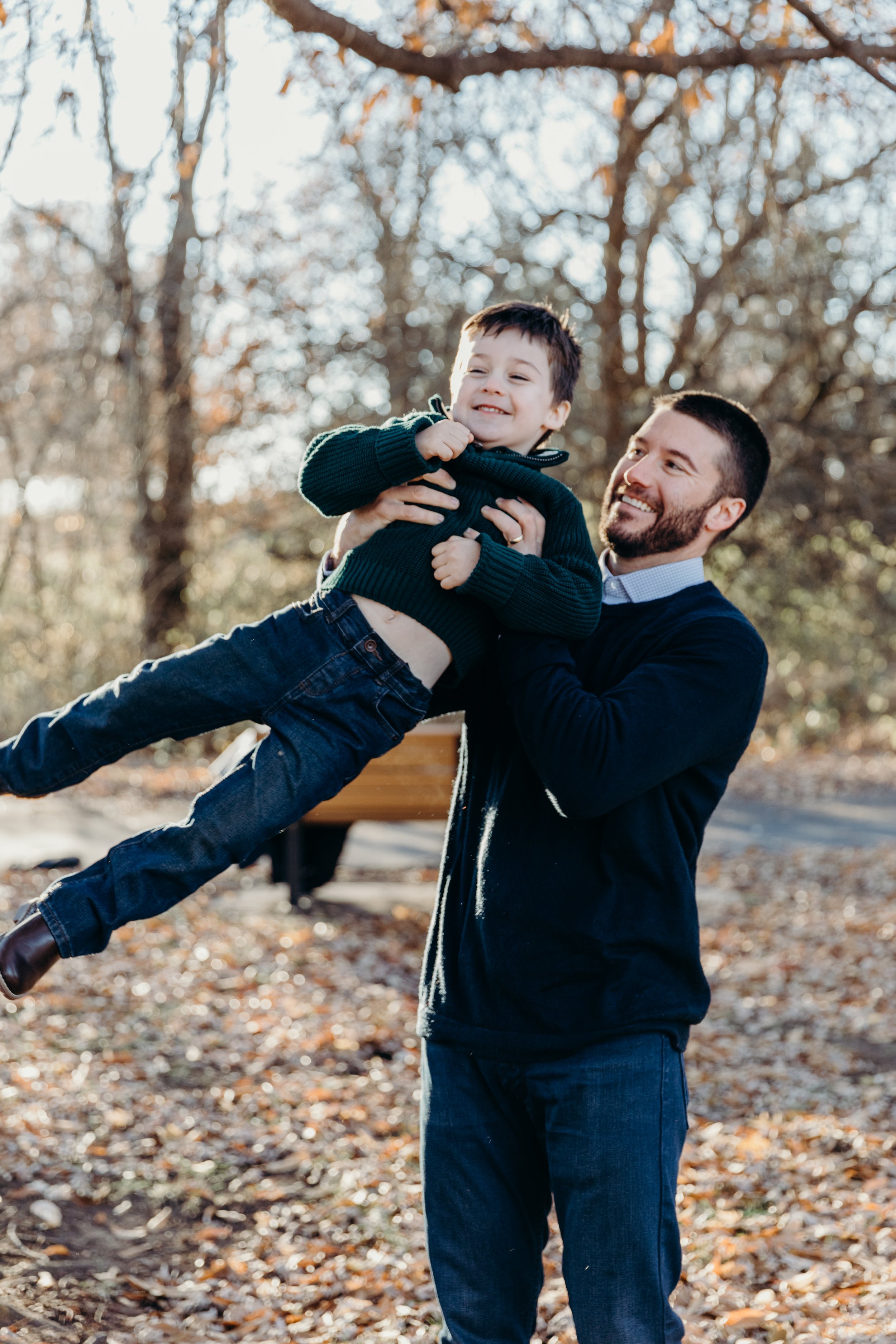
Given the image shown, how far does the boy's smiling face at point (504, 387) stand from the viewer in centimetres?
263

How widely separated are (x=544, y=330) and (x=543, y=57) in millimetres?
1755

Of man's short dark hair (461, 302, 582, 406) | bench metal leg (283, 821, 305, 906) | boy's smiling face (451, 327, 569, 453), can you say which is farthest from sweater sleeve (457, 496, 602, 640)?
bench metal leg (283, 821, 305, 906)

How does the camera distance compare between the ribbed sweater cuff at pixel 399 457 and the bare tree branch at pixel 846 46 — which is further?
the bare tree branch at pixel 846 46

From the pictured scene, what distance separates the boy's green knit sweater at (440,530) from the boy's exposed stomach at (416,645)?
19 mm

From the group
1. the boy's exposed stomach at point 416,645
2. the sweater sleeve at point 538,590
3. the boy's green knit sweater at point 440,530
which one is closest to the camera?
the sweater sleeve at point 538,590

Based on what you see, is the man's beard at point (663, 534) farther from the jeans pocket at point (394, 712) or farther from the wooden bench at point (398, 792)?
the wooden bench at point (398, 792)

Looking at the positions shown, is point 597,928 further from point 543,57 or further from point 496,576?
point 543,57

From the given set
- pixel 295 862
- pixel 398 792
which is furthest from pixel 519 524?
pixel 295 862

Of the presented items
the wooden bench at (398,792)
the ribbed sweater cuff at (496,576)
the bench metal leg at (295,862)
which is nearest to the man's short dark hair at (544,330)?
the ribbed sweater cuff at (496,576)

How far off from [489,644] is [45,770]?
38.3 inches

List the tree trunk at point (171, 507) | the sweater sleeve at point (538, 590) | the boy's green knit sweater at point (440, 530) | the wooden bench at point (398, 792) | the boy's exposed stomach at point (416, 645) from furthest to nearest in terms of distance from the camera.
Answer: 1. the tree trunk at point (171, 507)
2. the wooden bench at point (398, 792)
3. the boy's exposed stomach at point (416, 645)
4. the boy's green knit sweater at point (440, 530)
5. the sweater sleeve at point (538, 590)

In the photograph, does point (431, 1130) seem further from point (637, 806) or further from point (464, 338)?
point (464, 338)

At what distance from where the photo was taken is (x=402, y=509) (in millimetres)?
2498

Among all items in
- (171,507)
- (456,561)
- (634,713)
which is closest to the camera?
(634,713)
